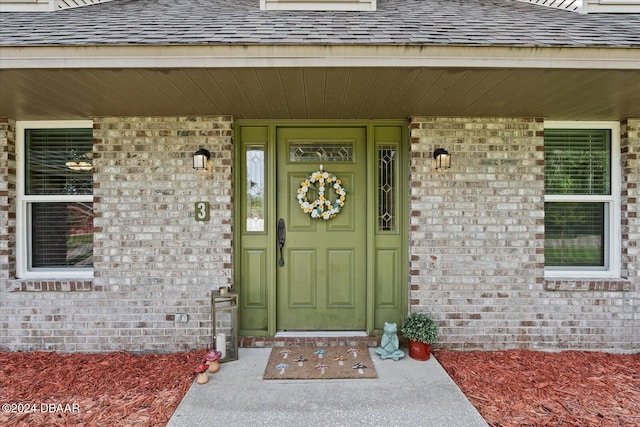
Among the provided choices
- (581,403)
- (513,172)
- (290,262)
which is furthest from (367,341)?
→ (513,172)

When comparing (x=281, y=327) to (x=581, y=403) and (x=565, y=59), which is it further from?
(x=565, y=59)

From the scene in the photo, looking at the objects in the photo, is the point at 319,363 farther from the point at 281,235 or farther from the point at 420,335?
the point at 281,235

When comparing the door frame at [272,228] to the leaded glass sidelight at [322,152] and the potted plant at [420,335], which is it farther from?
the potted plant at [420,335]

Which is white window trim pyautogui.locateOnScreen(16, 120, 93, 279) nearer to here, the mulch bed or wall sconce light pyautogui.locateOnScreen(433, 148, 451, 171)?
the mulch bed

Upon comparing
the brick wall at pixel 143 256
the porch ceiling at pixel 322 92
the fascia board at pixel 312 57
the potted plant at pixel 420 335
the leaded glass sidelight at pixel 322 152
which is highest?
the fascia board at pixel 312 57

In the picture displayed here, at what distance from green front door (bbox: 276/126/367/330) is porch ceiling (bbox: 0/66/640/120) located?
28cm

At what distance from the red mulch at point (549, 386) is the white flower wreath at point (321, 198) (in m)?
1.59

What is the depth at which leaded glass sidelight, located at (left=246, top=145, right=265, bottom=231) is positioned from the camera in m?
3.10

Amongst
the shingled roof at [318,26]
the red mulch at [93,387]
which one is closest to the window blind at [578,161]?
the shingled roof at [318,26]

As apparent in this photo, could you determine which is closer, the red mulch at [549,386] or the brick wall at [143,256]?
the red mulch at [549,386]

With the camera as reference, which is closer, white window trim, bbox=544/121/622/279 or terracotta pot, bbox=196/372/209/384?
terracotta pot, bbox=196/372/209/384

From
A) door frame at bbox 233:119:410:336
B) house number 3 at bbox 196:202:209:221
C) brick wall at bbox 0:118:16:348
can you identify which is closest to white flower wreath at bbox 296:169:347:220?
door frame at bbox 233:119:410:336

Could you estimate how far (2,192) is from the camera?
9.53 feet

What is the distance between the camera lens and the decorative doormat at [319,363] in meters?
2.48
